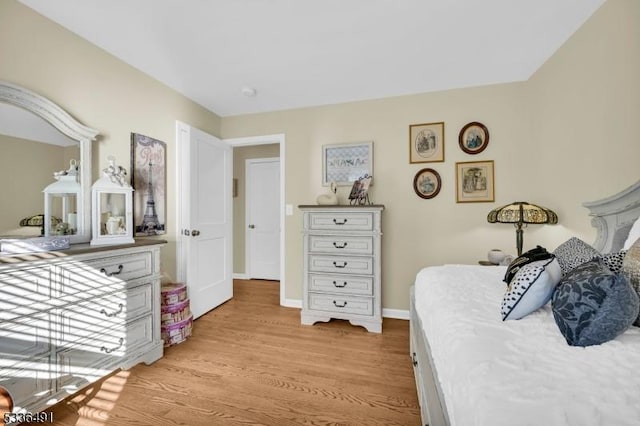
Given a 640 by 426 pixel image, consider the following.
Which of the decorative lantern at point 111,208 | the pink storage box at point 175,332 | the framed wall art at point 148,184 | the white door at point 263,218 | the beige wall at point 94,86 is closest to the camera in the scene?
the beige wall at point 94,86

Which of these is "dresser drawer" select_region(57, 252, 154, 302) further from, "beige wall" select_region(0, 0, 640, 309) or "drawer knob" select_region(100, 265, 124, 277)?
"beige wall" select_region(0, 0, 640, 309)

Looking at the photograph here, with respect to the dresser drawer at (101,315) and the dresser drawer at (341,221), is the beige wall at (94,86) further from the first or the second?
the dresser drawer at (341,221)

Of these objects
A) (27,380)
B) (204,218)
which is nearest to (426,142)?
(204,218)

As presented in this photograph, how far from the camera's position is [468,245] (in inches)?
106

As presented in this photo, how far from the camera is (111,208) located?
2.03 meters

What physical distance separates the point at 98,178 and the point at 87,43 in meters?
1.03

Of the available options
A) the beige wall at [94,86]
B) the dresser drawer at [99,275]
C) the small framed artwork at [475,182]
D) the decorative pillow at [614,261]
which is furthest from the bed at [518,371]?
the beige wall at [94,86]

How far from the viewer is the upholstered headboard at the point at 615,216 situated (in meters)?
1.32

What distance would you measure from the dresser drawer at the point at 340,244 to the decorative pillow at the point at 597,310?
5.62 feet

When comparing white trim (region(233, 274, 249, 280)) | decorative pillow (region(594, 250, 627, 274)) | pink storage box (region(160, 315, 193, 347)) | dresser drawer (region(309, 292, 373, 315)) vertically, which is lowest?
white trim (region(233, 274, 249, 280))

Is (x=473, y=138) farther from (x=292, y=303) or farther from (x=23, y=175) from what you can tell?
(x=23, y=175)

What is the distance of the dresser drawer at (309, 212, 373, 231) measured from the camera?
2.52 meters

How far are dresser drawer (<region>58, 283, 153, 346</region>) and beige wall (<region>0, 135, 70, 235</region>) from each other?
62 cm

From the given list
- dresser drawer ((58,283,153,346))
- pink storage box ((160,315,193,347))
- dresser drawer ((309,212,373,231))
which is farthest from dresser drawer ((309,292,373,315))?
dresser drawer ((58,283,153,346))
